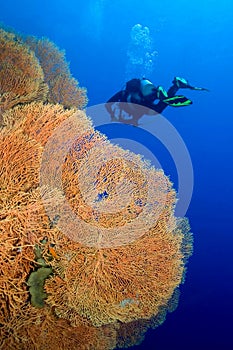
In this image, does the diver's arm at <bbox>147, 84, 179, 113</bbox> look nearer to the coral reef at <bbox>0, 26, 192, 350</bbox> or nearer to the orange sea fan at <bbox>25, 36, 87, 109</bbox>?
the orange sea fan at <bbox>25, 36, 87, 109</bbox>

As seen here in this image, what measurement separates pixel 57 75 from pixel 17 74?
188 centimetres

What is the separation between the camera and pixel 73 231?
320cm

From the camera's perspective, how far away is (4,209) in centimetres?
260

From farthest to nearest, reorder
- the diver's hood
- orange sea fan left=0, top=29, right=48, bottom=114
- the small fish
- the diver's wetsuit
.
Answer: the diver's wetsuit, the diver's hood, orange sea fan left=0, top=29, right=48, bottom=114, the small fish

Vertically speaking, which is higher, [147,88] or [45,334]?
[147,88]

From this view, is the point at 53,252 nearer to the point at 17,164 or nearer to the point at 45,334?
the point at 17,164

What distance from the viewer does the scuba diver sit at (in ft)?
20.4

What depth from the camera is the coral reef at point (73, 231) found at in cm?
290

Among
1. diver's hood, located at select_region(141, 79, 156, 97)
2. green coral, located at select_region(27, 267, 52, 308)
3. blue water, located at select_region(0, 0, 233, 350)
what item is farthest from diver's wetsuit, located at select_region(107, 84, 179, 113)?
blue water, located at select_region(0, 0, 233, 350)

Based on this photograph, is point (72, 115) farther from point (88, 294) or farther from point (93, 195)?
point (88, 294)

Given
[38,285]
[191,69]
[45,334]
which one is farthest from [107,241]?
[191,69]

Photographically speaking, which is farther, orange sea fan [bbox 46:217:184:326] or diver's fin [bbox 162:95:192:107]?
diver's fin [bbox 162:95:192:107]

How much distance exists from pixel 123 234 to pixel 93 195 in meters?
0.56

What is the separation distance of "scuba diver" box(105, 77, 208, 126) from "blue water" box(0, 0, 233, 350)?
77.6 feet
